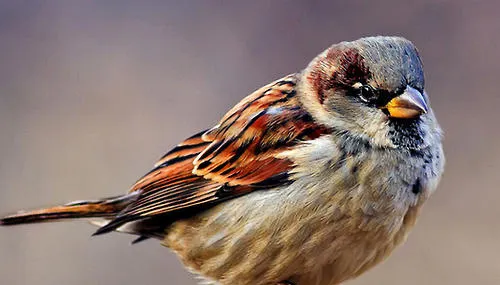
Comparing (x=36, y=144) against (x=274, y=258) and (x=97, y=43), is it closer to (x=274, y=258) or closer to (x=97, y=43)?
(x=97, y=43)

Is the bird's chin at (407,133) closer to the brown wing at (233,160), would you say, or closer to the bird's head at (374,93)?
the bird's head at (374,93)

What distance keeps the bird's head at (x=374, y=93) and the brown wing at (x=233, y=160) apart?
0.06 metres

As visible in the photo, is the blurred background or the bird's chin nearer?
the bird's chin

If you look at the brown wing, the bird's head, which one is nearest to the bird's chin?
the bird's head

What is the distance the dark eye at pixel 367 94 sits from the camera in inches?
88.1

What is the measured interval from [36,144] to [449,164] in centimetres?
186

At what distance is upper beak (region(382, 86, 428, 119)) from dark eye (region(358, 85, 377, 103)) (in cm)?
5

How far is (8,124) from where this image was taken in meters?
4.72

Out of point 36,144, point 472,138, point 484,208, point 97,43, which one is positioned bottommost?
point 484,208

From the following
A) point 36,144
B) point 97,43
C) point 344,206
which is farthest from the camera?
point 97,43

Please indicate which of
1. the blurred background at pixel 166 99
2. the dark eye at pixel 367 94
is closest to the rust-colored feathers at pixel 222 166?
the dark eye at pixel 367 94

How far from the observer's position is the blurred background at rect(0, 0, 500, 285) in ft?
13.8

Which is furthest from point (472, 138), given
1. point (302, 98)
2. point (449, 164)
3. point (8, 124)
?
point (302, 98)

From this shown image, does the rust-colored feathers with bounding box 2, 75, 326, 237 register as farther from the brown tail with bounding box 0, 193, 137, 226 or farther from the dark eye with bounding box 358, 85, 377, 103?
the dark eye with bounding box 358, 85, 377, 103
